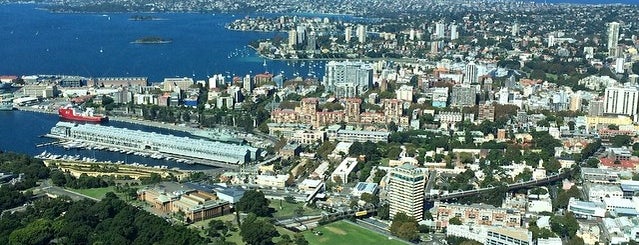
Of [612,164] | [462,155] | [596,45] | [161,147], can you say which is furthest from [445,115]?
[596,45]

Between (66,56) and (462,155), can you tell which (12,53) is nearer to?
(66,56)

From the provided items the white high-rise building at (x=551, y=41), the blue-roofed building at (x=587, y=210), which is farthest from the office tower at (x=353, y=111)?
the white high-rise building at (x=551, y=41)

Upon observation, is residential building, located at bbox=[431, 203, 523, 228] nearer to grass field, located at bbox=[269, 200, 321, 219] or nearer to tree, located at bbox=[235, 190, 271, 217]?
grass field, located at bbox=[269, 200, 321, 219]

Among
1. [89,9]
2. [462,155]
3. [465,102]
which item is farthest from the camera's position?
[89,9]

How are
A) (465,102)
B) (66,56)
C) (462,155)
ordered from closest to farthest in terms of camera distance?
(462,155), (465,102), (66,56)

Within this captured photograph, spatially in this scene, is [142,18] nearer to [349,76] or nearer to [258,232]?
[349,76]

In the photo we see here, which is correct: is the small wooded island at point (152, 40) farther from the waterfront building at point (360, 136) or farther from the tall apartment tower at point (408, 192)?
the tall apartment tower at point (408, 192)
